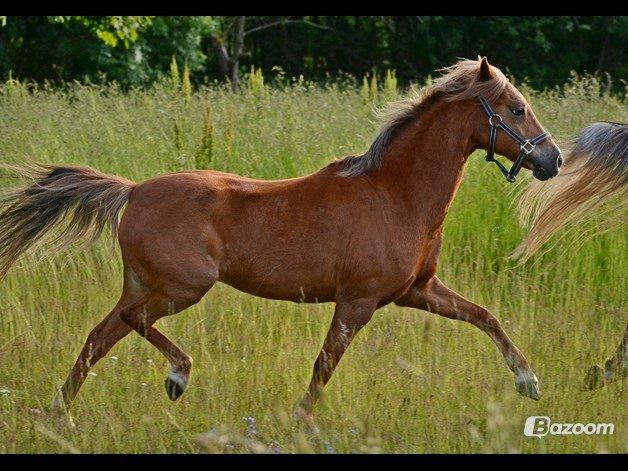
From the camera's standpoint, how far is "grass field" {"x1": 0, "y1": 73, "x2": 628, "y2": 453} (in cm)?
480

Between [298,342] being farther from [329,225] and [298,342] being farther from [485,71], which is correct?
[485,71]

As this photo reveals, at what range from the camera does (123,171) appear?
28.1 feet

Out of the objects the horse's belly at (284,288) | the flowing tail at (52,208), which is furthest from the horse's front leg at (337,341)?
the flowing tail at (52,208)

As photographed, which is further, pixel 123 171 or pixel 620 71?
pixel 620 71

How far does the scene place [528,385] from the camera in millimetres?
5242

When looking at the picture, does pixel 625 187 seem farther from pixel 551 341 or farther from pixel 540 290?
pixel 540 290

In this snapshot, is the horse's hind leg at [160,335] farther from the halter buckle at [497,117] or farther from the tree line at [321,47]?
the tree line at [321,47]

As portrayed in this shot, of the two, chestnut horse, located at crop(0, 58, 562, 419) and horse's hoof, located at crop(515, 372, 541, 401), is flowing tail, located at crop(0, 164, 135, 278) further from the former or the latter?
horse's hoof, located at crop(515, 372, 541, 401)

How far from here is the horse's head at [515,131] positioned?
5.10m

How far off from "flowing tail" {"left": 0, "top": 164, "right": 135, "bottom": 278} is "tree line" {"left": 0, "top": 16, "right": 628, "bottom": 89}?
15611 millimetres

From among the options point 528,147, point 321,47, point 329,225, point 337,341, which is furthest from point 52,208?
point 321,47
